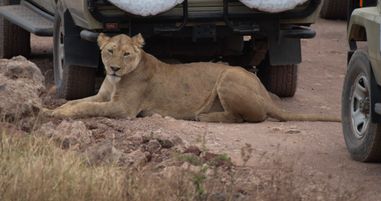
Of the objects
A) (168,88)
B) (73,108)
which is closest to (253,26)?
(168,88)

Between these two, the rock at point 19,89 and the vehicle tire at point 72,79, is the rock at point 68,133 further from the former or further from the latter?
the vehicle tire at point 72,79

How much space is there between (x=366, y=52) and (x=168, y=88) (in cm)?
249

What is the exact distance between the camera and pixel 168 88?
978 cm

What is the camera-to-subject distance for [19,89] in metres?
8.27

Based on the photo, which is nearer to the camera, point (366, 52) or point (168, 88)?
point (366, 52)

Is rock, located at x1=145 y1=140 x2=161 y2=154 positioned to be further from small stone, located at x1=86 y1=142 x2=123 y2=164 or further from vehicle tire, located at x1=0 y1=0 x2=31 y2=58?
vehicle tire, located at x1=0 y1=0 x2=31 y2=58

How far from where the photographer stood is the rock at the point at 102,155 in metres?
6.68

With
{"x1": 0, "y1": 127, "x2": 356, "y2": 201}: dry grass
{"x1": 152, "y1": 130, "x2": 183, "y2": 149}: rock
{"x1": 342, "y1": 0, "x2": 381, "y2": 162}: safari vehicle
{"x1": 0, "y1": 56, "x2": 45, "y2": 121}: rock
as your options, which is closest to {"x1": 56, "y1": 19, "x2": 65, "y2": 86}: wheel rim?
{"x1": 0, "y1": 56, "x2": 45, "y2": 121}: rock

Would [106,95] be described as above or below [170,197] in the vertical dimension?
below

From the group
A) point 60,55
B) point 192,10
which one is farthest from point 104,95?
point 60,55

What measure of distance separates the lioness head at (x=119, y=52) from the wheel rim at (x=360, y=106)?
2.25m

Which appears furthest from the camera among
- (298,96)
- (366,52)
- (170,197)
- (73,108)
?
(298,96)

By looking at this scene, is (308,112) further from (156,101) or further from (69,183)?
(69,183)

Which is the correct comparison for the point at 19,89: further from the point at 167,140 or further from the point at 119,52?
the point at 119,52
